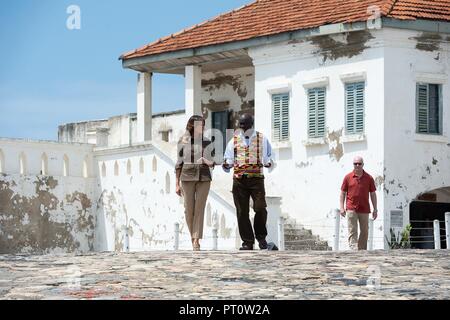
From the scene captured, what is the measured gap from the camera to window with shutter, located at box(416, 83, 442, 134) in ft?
108

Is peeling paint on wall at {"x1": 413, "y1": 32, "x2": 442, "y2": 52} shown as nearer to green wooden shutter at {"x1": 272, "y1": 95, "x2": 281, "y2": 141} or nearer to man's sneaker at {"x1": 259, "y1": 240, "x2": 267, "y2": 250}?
green wooden shutter at {"x1": 272, "y1": 95, "x2": 281, "y2": 141}

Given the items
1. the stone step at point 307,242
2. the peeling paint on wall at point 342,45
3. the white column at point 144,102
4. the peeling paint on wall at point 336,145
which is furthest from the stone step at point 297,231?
the white column at point 144,102

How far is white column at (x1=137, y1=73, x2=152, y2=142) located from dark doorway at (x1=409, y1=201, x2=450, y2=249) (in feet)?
25.6

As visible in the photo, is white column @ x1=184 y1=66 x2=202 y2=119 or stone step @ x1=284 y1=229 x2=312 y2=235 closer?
stone step @ x1=284 y1=229 x2=312 y2=235

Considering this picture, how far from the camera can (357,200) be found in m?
24.6

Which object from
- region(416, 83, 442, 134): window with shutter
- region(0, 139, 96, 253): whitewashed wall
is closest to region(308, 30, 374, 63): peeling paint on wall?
region(416, 83, 442, 134): window with shutter

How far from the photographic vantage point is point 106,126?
45.5 metres

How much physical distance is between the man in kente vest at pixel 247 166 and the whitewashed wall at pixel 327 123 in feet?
32.7

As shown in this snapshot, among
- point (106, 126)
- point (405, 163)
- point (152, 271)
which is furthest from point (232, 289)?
point (106, 126)

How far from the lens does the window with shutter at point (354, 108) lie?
32781mm

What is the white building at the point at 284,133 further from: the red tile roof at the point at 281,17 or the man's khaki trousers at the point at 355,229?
the man's khaki trousers at the point at 355,229
